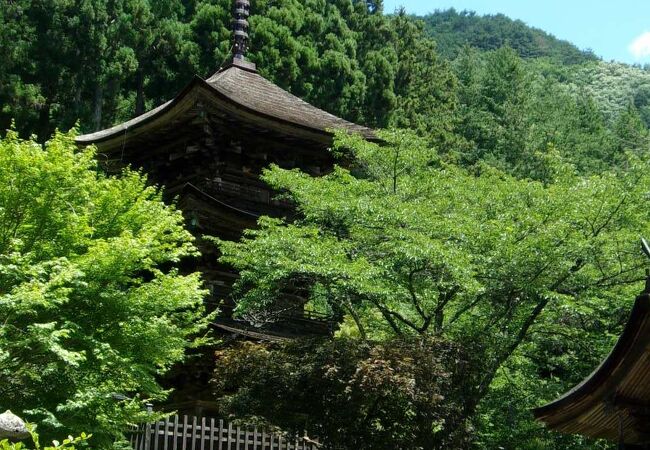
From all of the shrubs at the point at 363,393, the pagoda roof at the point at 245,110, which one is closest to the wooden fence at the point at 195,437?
the shrubs at the point at 363,393

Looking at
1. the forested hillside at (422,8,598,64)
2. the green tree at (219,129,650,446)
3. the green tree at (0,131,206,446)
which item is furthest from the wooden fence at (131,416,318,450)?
the forested hillside at (422,8,598,64)

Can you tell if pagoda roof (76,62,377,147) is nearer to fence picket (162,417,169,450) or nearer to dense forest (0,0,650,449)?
dense forest (0,0,650,449)

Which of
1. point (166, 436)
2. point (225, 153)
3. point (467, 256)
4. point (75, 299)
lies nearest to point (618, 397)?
point (467, 256)

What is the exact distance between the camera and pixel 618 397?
6.97m

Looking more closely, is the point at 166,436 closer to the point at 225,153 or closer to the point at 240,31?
the point at 225,153

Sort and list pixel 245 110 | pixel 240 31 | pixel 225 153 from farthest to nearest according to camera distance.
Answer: pixel 240 31 → pixel 225 153 → pixel 245 110

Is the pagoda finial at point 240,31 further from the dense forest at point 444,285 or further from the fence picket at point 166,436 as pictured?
the fence picket at point 166,436

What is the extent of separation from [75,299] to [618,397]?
21.9 ft

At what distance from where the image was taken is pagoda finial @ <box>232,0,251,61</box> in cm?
2258

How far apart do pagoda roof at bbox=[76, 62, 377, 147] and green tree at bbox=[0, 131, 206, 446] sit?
17.9 feet

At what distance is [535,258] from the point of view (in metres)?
13.0

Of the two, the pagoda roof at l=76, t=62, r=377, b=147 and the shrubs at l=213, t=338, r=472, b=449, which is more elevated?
the pagoda roof at l=76, t=62, r=377, b=147

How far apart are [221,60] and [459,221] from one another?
58.3 ft

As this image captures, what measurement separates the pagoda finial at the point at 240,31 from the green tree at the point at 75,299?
10.7m
